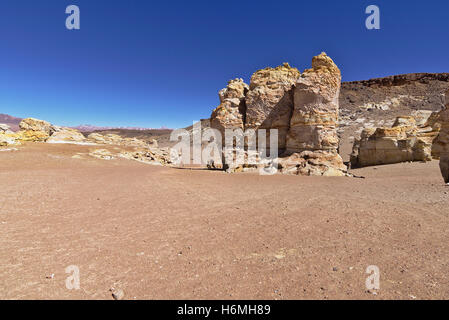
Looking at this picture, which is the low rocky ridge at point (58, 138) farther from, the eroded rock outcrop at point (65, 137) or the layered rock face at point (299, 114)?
the layered rock face at point (299, 114)

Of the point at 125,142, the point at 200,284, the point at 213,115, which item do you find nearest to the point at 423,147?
the point at 213,115

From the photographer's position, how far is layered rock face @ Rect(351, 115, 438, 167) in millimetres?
Result: 12934

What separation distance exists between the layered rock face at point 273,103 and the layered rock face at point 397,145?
651 cm

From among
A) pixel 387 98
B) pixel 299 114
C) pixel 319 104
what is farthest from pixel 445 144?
pixel 387 98

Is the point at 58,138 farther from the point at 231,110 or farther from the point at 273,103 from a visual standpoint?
the point at 273,103

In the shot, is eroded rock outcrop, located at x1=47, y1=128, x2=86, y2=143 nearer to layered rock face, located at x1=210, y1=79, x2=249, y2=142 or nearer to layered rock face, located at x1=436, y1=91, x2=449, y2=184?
layered rock face, located at x1=210, y1=79, x2=249, y2=142

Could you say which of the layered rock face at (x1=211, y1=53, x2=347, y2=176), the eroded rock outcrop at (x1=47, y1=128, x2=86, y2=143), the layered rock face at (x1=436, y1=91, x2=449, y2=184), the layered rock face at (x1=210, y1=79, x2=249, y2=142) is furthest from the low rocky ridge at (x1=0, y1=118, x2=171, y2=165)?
the layered rock face at (x1=436, y1=91, x2=449, y2=184)

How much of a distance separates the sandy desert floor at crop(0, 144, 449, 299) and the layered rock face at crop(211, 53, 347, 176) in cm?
620

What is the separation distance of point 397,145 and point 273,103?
870 cm

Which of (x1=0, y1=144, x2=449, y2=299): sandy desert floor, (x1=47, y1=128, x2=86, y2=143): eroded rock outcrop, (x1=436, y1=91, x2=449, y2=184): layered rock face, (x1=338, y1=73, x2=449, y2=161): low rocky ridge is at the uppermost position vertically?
(x1=338, y1=73, x2=449, y2=161): low rocky ridge

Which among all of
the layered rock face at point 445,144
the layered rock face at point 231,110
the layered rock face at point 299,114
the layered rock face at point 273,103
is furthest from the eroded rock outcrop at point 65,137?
the layered rock face at point 445,144

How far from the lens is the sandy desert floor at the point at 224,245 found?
2119 millimetres

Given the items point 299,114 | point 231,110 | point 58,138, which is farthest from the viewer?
point 58,138

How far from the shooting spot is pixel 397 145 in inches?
533
